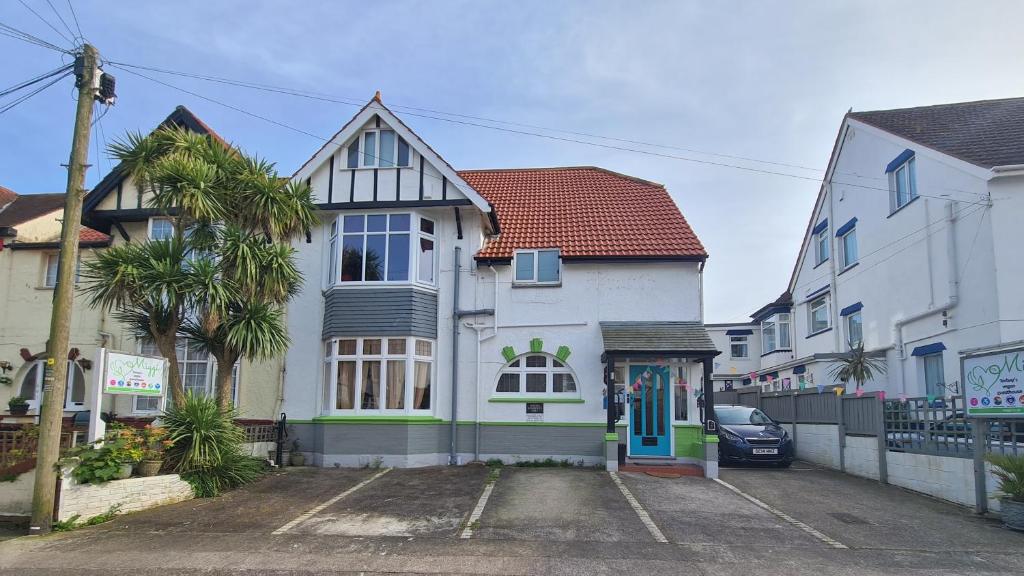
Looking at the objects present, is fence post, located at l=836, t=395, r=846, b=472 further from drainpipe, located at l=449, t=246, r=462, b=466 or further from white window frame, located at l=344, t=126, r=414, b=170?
white window frame, located at l=344, t=126, r=414, b=170

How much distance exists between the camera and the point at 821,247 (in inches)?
1030

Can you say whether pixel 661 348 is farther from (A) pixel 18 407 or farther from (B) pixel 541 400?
(A) pixel 18 407

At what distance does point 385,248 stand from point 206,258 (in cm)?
437

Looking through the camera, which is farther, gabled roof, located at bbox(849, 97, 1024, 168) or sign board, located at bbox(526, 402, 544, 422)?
gabled roof, located at bbox(849, 97, 1024, 168)

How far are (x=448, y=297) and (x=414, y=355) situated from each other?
1714 millimetres

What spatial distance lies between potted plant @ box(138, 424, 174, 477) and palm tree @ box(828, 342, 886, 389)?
17.9m

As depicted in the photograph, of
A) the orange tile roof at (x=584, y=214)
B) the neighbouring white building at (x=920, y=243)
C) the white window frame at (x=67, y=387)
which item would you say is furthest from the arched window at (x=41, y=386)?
the neighbouring white building at (x=920, y=243)

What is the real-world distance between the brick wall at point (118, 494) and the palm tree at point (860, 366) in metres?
17.6

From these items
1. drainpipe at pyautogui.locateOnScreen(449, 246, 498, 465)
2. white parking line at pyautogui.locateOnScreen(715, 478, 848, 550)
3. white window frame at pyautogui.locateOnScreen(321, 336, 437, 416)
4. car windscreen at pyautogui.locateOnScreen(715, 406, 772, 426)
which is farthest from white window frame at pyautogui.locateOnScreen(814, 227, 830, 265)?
white window frame at pyautogui.locateOnScreen(321, 336, 437, 416)

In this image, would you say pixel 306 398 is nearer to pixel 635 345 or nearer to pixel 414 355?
pixel 414 355

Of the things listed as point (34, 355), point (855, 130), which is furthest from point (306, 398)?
point (855, 130)

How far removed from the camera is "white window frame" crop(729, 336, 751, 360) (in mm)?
39281

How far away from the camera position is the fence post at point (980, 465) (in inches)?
429

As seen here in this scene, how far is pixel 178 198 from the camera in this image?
12367 millimetres
